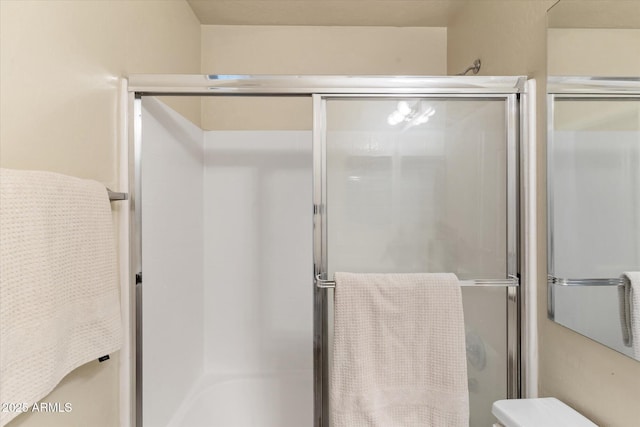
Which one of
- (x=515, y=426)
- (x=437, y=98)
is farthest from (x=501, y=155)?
(x=515, y=426)

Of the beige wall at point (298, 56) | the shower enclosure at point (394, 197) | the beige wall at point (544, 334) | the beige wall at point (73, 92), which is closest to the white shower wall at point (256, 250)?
the beige wall at point (298, 56)

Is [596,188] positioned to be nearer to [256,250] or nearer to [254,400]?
[256,250]

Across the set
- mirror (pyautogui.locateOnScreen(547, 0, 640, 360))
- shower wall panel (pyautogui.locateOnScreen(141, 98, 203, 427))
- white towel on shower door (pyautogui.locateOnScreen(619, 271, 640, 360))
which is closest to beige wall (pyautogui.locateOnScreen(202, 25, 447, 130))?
shower wall panel (pyautogui.locateOnScreen(141, 98, 203, 427))

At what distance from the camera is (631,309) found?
79 cm

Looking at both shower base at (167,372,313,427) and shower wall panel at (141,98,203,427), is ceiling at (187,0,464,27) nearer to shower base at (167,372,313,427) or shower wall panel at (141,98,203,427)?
shower wall panel at (141,98,203,427)

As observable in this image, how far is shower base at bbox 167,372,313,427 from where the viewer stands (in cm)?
185

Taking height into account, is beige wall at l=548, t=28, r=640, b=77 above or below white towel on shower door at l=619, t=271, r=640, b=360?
above

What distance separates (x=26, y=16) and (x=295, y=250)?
1.56 metres

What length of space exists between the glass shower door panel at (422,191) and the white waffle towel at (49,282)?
0.69 metres

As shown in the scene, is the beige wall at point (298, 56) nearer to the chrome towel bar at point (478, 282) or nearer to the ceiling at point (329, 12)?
the ceiling at point (329, 12)

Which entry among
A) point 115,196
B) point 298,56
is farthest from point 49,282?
point 298,56

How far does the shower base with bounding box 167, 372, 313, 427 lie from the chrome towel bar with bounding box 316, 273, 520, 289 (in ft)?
3.78

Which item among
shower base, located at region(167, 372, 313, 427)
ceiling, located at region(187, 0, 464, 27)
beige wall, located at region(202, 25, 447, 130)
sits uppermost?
ceiling, located at region(187, 0, 464, 27)

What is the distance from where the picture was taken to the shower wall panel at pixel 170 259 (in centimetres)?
132
